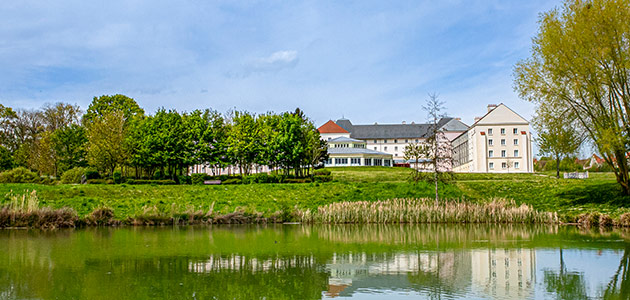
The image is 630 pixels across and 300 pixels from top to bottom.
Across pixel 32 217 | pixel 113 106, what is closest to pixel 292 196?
pixel 32 217

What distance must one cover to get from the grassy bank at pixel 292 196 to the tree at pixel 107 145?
12315 mm

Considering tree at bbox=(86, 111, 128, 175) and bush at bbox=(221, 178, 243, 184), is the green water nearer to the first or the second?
bush at bbox=(221, 178, 243, 184)

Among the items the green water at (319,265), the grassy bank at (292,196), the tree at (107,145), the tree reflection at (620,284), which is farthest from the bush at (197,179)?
the tree reflection at (620,284)

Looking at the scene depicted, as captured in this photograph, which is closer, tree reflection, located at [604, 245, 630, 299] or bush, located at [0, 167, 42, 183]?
Result: tree reflection, located at [604, 245, 630, 299]

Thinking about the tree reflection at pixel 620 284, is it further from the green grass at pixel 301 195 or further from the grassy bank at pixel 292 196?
the green grass at pixel 301 195

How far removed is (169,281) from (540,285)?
6.75 metres

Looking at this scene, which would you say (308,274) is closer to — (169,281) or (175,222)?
(169,281)

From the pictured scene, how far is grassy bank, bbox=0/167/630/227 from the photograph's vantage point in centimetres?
2581

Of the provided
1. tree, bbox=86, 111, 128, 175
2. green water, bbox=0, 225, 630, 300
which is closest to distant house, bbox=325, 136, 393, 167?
tree, bbox=86, 111, 128, 175

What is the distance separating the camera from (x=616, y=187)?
30.1 m

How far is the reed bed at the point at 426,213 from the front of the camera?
909 inches

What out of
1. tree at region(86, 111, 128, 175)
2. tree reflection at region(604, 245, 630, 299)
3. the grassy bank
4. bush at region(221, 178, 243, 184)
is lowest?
tree reflection at region(604, 245, 630, 299)

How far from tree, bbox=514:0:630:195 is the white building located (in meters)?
50.0

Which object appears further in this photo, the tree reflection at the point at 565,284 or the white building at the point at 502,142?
the white building at the point at 502,142
